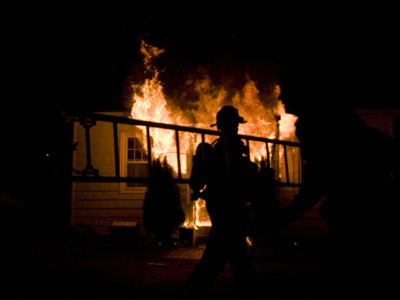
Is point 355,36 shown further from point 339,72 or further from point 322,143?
point 322,143

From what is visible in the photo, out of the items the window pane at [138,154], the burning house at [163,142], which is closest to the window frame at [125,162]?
the burning house at [163,142]

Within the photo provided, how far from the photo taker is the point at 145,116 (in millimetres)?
10922

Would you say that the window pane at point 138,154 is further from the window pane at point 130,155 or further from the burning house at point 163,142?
the window pane at point 130,155

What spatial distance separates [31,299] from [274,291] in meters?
3.04

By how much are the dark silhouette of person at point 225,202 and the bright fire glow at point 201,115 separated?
6.66 meters

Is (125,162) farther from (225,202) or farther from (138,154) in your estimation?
(225,202)

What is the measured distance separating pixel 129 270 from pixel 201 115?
5468mm

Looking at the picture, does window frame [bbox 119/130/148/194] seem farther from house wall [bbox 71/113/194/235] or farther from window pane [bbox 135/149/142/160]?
window pane [bbox 135/149/142/160]

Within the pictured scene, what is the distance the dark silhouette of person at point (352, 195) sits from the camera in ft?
7.05

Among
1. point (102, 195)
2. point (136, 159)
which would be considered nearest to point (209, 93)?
point (136, 159)

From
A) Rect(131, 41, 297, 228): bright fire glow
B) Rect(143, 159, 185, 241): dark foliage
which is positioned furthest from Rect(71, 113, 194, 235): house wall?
Rect(143, 159, 185, 241): dark foliage

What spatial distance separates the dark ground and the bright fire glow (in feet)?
8.59

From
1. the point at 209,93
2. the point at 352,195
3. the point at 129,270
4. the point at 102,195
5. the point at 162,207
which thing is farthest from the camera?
the point at 102,195

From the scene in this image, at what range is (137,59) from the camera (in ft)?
40.9
